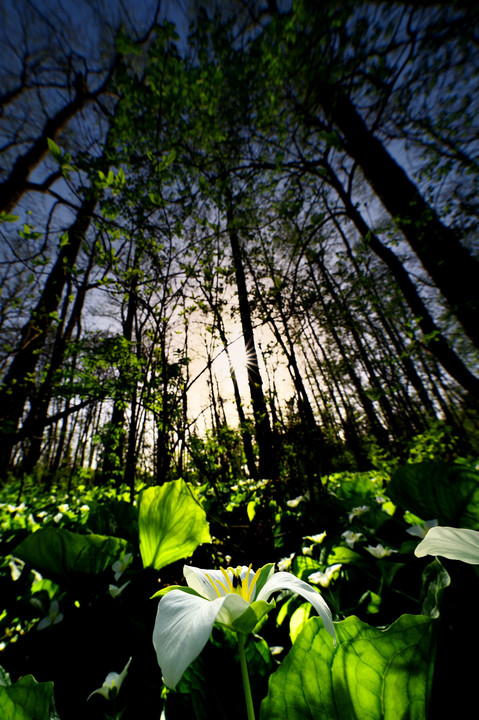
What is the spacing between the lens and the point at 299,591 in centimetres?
51

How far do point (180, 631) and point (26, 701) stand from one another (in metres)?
0.32

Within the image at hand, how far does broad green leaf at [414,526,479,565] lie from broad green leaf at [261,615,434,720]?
→ 0.10 m

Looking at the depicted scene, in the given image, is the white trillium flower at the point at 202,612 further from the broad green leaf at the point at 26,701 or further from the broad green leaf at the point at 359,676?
the broad green leaf at the point at 26,701

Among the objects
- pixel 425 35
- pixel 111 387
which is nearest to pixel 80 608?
pixel 111 387

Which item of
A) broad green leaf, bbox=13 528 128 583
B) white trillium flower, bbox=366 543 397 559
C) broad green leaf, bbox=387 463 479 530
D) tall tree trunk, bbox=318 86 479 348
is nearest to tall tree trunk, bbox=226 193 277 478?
tall tree trunk, bbox=318 86 479 348

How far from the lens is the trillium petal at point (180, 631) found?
39cm

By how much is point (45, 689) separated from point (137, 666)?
0.60m

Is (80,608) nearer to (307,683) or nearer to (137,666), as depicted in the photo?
(137,666)

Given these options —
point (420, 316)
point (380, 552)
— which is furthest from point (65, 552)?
point (420, 316)

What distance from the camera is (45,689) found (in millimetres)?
483

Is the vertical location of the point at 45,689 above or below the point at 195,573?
below

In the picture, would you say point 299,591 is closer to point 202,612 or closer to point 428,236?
point 202,612

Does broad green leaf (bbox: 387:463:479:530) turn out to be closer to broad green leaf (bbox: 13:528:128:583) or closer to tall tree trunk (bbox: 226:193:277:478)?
broad green leaf (bbox: 13:528:128:583)

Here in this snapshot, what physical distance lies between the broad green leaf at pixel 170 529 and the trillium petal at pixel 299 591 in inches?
27.8
